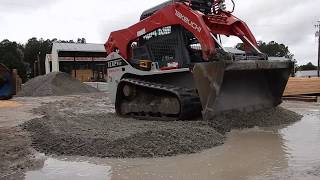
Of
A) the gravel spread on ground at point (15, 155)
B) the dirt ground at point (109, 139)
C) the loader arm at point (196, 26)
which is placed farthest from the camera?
the loader arm at point (196, 26)

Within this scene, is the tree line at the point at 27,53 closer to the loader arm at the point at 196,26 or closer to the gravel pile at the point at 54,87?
the gravel pile at the point at 54,87

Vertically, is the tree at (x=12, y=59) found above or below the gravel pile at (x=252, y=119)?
above

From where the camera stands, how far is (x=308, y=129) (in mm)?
9180

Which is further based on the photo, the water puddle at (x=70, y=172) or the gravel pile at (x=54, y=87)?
the gravel pile at (x=54, y=87)

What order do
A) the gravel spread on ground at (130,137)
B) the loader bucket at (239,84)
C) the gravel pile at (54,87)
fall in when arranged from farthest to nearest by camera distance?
the gravel pile at (54,87)
the loader bucket at (239,84)
the gravel spread on ground at (130,137)

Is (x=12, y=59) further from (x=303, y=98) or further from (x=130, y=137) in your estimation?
(x=130, y=137)

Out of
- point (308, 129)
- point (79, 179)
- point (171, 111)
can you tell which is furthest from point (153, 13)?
point (79, 179)

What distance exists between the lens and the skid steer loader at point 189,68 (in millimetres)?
8961

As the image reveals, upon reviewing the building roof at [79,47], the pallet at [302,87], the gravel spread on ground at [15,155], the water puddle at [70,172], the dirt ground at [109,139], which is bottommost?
the water puddle at [70,172]

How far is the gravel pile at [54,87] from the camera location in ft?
87.5

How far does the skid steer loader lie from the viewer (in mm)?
8961

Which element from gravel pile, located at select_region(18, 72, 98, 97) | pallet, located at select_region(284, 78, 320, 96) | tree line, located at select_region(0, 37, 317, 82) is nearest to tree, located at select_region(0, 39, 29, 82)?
tree line, located at select_region(0, 37, 317, 82)

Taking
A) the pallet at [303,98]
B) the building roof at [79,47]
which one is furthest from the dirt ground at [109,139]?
the building roof at [79,47]

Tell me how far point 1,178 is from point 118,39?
6613 mm
